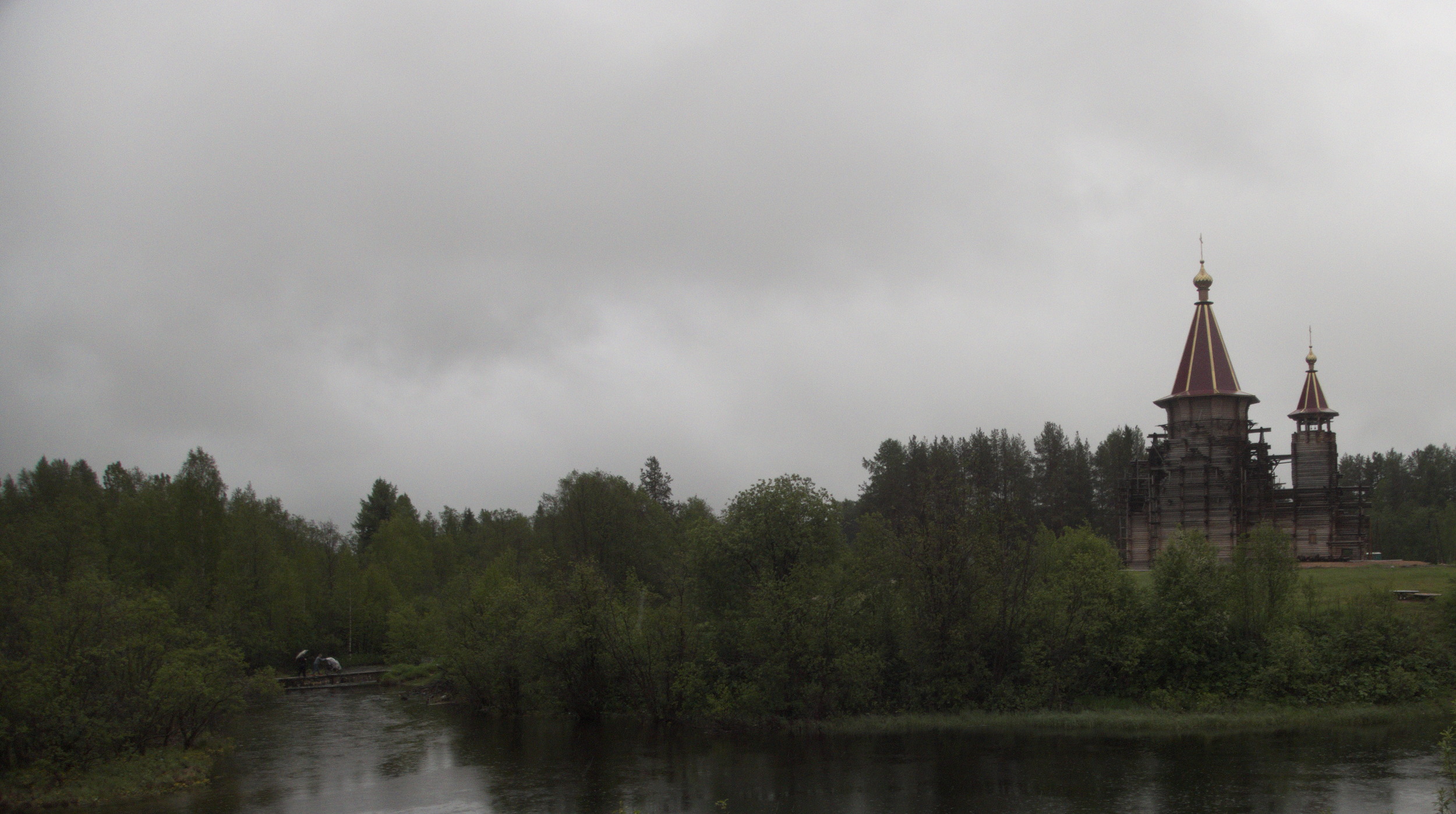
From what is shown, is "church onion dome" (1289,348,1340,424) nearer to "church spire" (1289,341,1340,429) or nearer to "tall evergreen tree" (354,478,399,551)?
"church spire" (1289,341,1340,429)

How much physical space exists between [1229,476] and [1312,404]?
7261mm

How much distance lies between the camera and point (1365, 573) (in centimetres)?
4706

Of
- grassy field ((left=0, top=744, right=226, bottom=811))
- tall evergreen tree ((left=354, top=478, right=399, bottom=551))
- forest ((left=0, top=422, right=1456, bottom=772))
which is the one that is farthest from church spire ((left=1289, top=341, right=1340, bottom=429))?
tall evergreen tree ((left=354, top=478, right=399, bottom=551))

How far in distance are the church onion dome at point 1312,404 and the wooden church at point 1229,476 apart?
5 centimetres

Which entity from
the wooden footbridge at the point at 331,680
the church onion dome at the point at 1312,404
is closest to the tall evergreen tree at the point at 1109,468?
the church onion dome at the point at 1312,404

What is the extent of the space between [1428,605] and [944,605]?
62.0ft

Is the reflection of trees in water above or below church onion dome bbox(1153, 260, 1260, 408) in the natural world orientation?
below

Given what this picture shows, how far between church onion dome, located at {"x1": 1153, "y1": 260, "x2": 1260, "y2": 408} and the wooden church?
0.05 m

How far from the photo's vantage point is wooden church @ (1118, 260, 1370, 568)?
55.4 meters

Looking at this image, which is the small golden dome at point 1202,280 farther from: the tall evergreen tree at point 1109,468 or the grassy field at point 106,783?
the grassy field at point 106,783

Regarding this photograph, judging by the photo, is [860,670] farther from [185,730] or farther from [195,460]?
[195,460]

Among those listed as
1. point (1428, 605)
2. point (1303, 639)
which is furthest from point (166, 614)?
point (1428, 605)

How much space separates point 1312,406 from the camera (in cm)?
5762

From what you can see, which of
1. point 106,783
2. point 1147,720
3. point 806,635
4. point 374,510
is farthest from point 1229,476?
point 374,510
